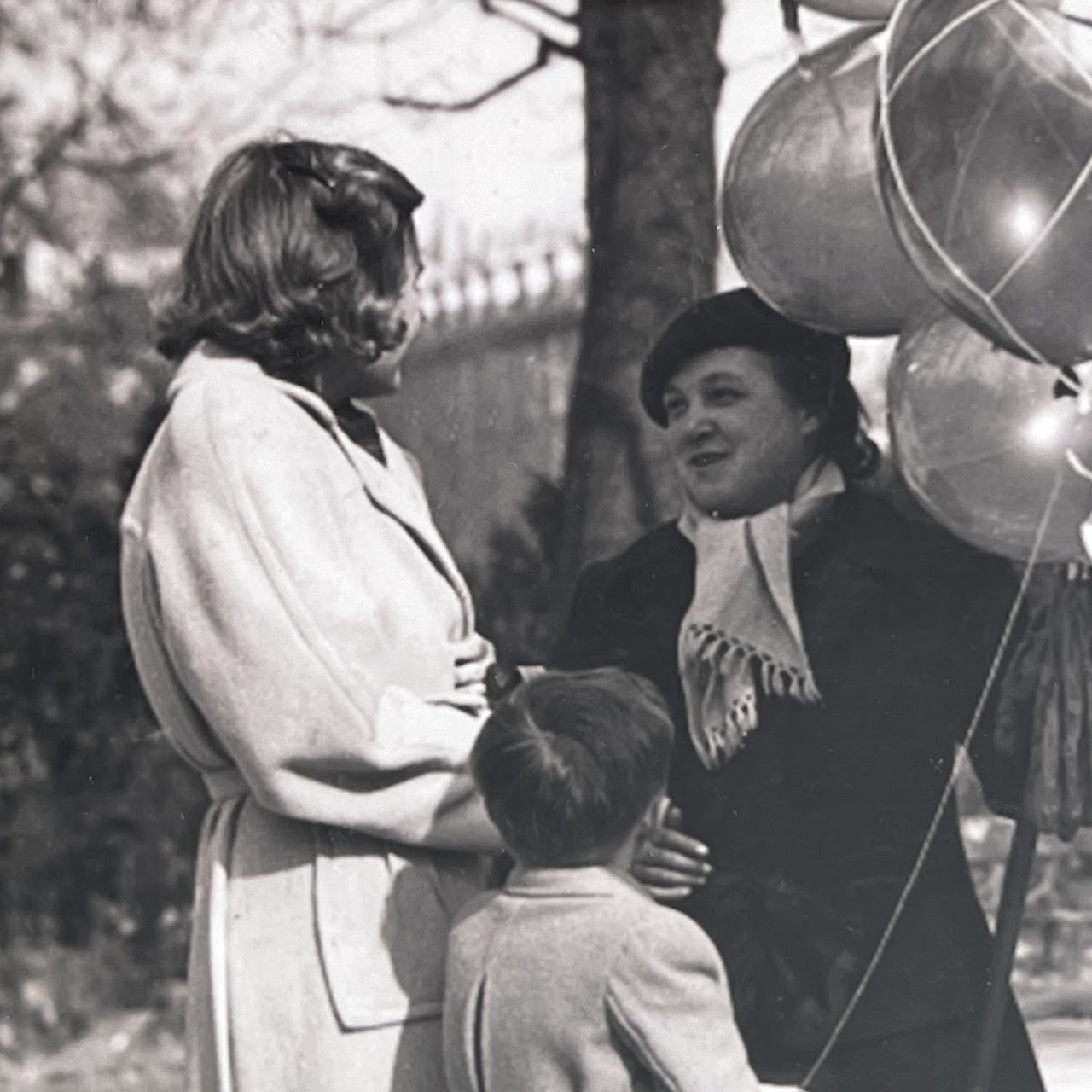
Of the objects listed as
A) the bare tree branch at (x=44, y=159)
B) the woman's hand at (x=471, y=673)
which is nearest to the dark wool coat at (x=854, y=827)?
the woman's hand at (x=471, y=673)

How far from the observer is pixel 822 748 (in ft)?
13.8

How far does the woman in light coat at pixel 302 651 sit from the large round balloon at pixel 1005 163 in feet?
1.91

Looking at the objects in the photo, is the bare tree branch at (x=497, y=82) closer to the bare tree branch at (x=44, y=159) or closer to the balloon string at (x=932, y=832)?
the bare tree branch at (x=44, y=159)

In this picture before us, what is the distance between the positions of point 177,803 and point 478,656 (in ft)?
2.78

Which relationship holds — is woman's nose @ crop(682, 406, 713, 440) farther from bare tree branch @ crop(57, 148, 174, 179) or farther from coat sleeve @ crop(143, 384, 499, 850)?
bare tree branch @ crop(57, 148, 174, 179)

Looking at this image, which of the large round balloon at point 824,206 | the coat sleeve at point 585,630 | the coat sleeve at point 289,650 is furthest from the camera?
the coat sleeve at point 585,630

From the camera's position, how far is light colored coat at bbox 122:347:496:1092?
12.2 feet

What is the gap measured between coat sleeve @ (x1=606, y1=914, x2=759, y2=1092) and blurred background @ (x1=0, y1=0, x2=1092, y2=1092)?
678 millimetres

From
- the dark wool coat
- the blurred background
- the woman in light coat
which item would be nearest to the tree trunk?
the blurred background

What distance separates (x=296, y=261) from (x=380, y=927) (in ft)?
2.38

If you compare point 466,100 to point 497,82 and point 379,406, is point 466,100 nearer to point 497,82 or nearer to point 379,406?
point 497,82

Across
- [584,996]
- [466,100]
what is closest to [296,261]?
[466,100]

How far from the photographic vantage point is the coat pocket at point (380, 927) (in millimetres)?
3734

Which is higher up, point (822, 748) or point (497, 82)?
point (497, 82)
